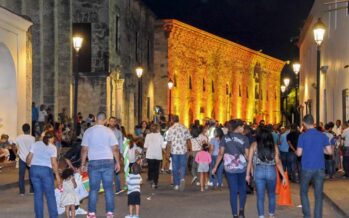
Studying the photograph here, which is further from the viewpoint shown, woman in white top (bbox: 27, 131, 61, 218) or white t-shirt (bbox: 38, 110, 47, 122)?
white t-shirt (bbox: 38, 110, 47, 122)

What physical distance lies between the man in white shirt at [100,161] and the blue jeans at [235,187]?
1966 millimetres

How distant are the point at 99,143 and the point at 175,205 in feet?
11.7

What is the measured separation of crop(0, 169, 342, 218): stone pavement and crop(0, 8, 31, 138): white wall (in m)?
9.05

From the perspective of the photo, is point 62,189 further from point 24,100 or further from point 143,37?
point 143,37

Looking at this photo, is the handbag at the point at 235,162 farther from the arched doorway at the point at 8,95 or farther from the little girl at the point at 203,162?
the arched doorway at the point at 8,95

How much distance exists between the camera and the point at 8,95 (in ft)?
96.9

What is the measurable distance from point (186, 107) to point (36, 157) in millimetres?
47593

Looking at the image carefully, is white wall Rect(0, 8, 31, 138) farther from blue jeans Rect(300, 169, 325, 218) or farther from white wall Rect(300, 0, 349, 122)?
blue jeans Rect(300, 169, 325, 218)

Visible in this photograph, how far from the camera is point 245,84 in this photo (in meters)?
77.6

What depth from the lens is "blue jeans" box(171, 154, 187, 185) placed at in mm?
20156

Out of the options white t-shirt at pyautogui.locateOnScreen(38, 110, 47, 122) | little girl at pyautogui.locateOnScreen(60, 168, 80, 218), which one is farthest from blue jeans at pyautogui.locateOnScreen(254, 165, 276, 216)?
white t-shirt at pyautogui.locateOnScreen(38, 110, 47, 122)

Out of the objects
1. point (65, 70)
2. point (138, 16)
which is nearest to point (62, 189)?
point (65, 70)

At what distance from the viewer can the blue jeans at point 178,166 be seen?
2016 cm

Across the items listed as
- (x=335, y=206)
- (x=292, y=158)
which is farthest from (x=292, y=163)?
(x=335, y=206)
